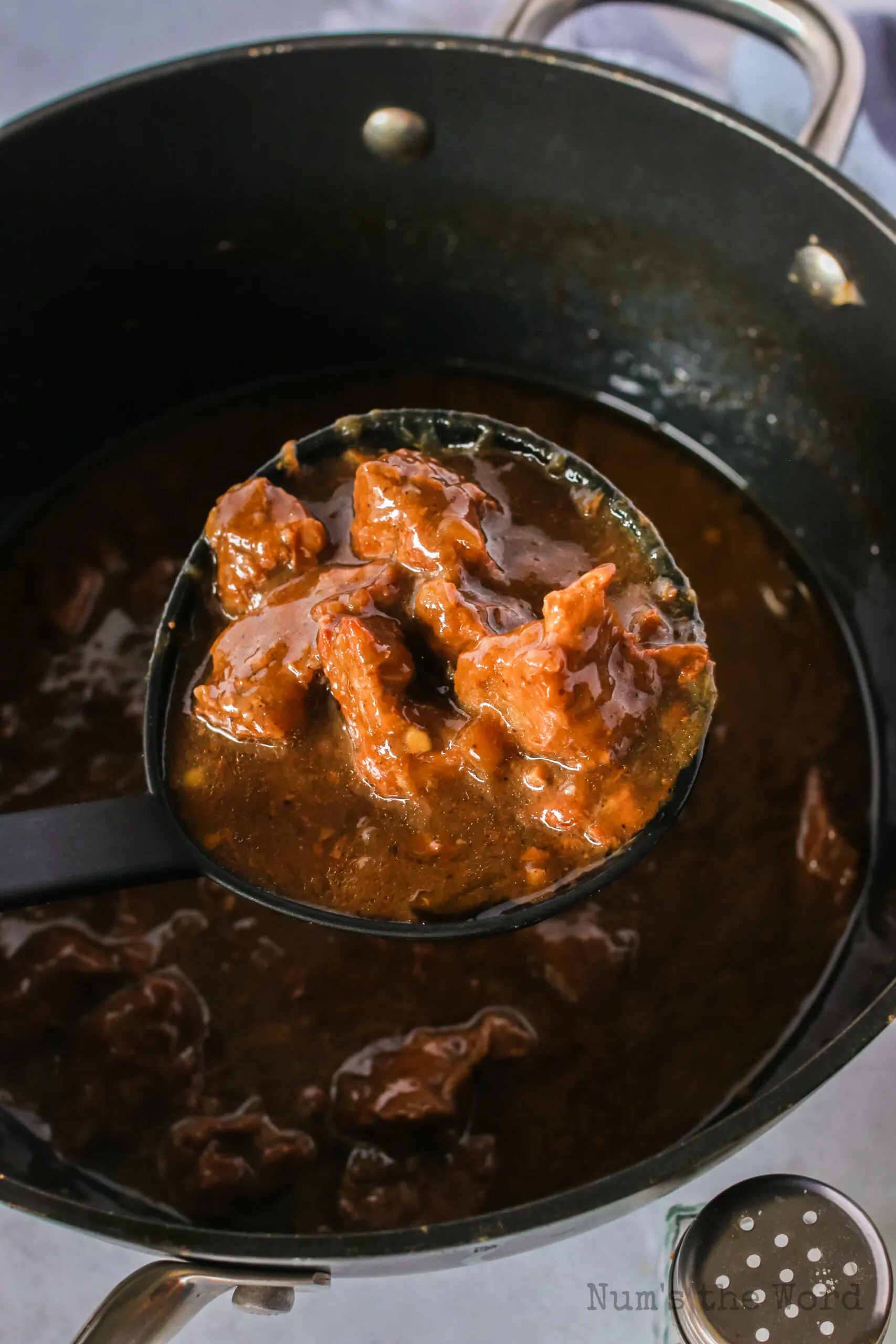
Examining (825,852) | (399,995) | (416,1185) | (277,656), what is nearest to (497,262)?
(277,656)

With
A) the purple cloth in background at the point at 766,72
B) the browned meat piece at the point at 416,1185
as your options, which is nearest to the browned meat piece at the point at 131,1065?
the browned meat piece at the point at 416,1185

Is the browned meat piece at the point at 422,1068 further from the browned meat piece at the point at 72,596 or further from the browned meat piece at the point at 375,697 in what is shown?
the browned meat piece at the point at 72,596

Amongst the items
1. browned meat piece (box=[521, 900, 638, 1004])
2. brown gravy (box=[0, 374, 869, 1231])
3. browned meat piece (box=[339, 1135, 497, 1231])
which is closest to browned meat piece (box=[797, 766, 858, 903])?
brown gravy (box=[0, 374, 869, 1231])

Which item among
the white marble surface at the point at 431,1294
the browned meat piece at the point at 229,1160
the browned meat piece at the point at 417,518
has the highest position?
the browned meat piece at the point at 417,518

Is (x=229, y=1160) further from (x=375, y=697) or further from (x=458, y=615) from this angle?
(x=458, y=615)

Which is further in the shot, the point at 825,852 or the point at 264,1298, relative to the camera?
the point at 825,852
